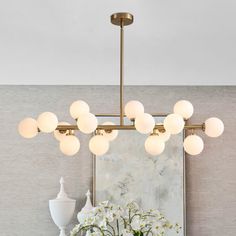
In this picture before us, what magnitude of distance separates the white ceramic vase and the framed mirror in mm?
238

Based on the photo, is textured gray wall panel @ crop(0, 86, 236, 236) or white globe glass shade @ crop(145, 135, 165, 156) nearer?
white globe glass shade @ crop(145, 135, 165, 156)

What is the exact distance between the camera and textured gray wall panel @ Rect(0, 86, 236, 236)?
4273 mm

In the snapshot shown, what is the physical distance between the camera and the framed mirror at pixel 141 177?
4.24 m

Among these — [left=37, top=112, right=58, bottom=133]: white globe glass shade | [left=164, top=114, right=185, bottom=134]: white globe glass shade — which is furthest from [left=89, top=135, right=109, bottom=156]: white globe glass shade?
[left=164, top=114, right=185, bottom=134]: white globe glass shade

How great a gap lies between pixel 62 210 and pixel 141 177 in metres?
0.75

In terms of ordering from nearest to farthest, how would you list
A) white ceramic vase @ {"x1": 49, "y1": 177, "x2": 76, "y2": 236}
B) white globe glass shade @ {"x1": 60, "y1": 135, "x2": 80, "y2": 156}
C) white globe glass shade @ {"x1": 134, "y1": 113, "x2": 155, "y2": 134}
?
white globe glass shade @ {"x1": 134, "y1": 113, "x2": 155, "y2": 134}
white globe glass shade @ {"x1": 60, "y1": 135, "x2": 80, "y2": 156}
white ceramic vase @ {"x1": 49, "y1": 177, "x2": 76, "y2": 236}

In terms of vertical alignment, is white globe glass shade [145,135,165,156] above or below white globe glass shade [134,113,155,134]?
below

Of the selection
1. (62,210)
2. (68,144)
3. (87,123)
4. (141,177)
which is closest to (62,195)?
(62,210)
